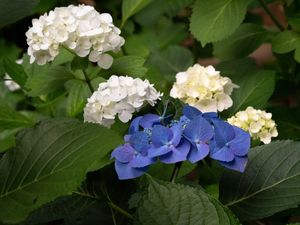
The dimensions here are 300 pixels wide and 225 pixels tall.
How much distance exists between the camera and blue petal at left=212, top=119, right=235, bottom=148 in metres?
1.05

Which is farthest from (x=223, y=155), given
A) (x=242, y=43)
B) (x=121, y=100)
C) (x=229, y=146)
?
(x=242, y=43)

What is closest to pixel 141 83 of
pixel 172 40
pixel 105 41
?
pixel 105 41

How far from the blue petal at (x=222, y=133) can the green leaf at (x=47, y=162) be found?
0.17m

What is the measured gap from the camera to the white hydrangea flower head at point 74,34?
1.28 m

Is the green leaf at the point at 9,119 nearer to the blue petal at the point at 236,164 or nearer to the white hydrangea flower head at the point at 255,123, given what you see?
the white hydrangea flower head at the point at 255,123

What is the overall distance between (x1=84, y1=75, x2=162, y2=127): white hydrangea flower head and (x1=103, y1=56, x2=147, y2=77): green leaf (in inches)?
5.8

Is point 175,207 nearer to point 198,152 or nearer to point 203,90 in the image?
point 198,152

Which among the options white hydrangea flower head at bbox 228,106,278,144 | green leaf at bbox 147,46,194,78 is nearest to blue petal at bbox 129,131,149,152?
→ white hydrangea flower head at bbox 228,106,278,144

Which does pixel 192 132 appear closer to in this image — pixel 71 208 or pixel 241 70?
pixel 71 208

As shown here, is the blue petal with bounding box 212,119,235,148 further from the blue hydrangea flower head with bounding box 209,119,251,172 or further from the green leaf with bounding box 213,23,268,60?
the green leaf with bounding box 213,23,268,60

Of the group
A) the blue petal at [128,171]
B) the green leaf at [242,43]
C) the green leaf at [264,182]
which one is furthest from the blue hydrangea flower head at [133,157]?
the green leaf at [242,43]

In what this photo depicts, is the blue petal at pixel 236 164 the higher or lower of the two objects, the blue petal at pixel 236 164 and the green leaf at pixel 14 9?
the lower

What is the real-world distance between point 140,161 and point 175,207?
0.40ft

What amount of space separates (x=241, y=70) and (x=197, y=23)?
0.32m
